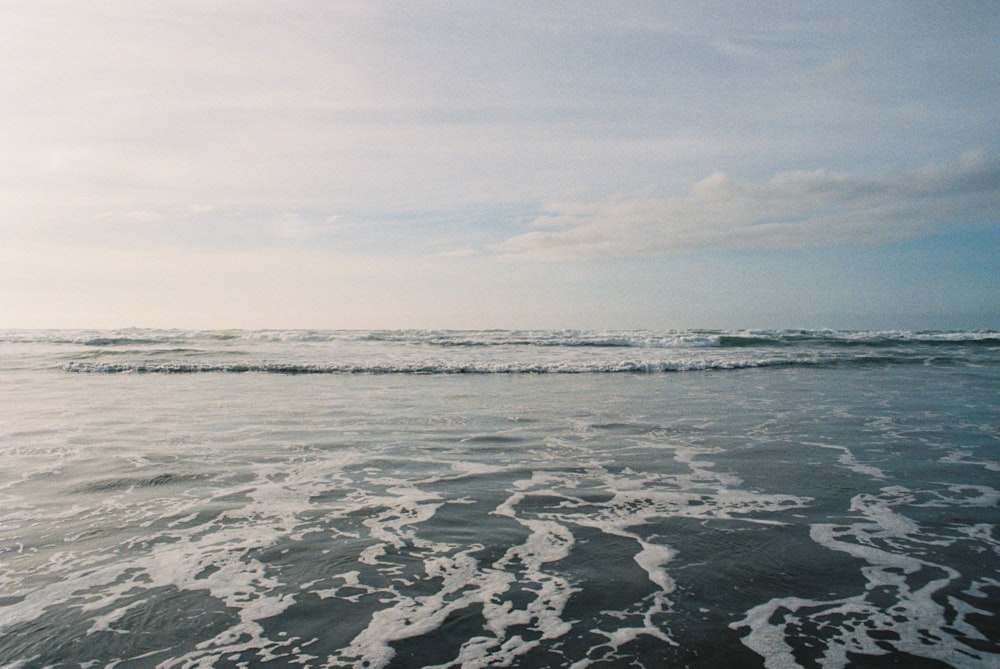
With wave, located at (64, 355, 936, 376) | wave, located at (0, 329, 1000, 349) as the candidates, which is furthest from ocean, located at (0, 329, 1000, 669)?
wave, located at (0, 329, 1000, 349)

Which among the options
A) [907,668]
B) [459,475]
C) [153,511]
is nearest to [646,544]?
[907,668]

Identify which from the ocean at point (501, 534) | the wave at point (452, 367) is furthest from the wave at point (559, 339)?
the ocean at point (501, 534)

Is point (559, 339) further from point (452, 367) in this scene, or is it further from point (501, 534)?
point (501, 534)

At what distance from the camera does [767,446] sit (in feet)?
31.0

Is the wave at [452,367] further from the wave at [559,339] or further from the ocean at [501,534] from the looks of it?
the wave at [559,339]

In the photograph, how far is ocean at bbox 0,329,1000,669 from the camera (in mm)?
3803

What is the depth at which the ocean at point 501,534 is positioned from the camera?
380 centimetres

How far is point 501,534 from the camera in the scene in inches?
223

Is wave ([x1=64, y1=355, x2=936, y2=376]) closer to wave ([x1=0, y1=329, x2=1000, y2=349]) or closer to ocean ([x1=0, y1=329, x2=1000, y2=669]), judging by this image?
ocean ([x1=0, y1=329, x2=1000, y2=669])

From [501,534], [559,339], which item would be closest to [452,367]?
[559,339]

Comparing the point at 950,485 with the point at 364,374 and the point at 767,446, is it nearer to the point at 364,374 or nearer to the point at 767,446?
the point at 767,446

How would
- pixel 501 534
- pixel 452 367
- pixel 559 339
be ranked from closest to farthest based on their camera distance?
pixel 501 534 < pixel 452 367 < pixel 559 339

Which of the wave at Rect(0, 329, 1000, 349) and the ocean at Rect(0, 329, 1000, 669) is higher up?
the wave at Rect(0, 329, 1000, 349)

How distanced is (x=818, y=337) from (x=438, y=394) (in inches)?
1233
